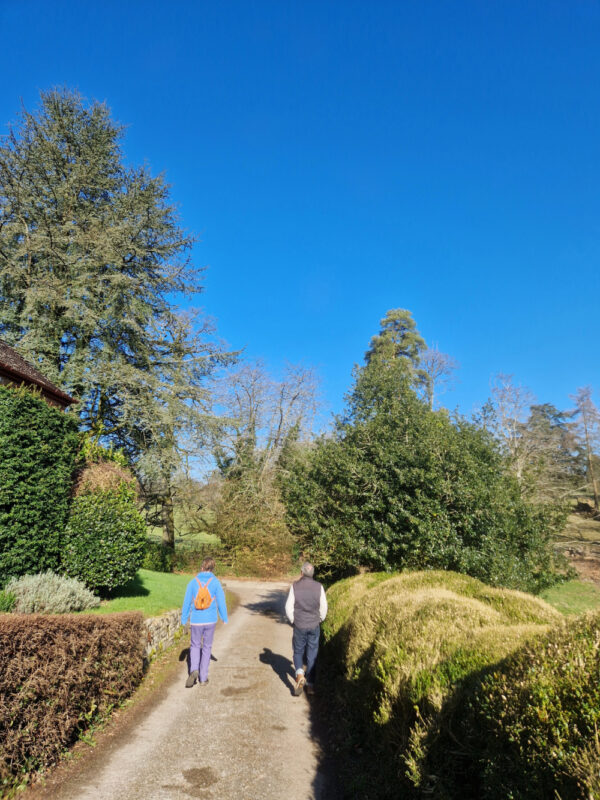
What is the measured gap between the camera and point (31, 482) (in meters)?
8.70

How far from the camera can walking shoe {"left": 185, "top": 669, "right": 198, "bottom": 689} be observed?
7438 millimetres

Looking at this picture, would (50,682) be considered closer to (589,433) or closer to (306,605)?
(306,605)

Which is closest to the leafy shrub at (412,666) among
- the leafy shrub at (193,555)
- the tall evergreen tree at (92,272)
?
the tall evergreen tree at (92,272)

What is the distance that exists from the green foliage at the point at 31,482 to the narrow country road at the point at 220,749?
3798 mm

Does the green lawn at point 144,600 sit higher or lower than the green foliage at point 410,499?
lower

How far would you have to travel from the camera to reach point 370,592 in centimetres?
789

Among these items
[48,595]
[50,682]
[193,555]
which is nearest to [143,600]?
[48,595]

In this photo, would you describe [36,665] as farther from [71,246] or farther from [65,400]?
[71,246]

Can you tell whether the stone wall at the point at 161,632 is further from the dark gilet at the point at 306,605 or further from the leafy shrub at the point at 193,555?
the leafy shrub at the point at 193,555

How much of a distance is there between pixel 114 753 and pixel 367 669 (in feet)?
10.3

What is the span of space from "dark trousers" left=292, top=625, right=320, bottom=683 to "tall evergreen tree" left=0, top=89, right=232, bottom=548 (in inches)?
491

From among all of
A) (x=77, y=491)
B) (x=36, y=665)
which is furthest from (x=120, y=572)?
(x=36, y=665)

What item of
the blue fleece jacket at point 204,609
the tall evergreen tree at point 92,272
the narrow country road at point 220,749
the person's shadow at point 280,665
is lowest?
the person's shadow at point 280,665

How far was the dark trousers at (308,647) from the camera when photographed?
301 inches
